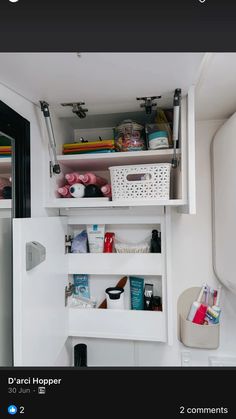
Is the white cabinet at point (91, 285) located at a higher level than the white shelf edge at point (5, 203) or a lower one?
lower

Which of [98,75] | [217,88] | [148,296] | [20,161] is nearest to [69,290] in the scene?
[148,296]

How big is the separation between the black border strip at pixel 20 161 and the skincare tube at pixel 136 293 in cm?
54

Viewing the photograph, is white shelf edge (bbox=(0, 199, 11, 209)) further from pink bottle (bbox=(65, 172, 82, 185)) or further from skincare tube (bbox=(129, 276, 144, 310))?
skincare tube (bbox=(129, 276, 144, 310))

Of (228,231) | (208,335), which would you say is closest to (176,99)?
(228,231)

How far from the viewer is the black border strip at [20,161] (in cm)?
61

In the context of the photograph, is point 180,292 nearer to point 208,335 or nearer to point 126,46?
point 208,335

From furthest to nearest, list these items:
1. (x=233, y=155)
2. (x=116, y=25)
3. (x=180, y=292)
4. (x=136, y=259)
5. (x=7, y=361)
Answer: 1. (x=180, y=292)
2. (x=136, y=259)
3. (x=233, y=155)
4. (x=7, y=361)
5. (x=116, y=25)

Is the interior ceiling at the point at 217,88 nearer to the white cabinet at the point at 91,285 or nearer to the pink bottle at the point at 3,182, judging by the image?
the white cabinet at the point at 91,285

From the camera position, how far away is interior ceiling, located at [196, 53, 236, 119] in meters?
0.60

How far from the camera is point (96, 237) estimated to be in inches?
36.7

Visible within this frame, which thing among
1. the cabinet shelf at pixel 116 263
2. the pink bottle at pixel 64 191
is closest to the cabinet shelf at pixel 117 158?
the pink bottle at pixel 64 191

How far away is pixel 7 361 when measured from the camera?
0.58 m

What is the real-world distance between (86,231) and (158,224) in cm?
31

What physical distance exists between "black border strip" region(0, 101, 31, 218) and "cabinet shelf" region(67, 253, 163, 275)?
0.34 meters
